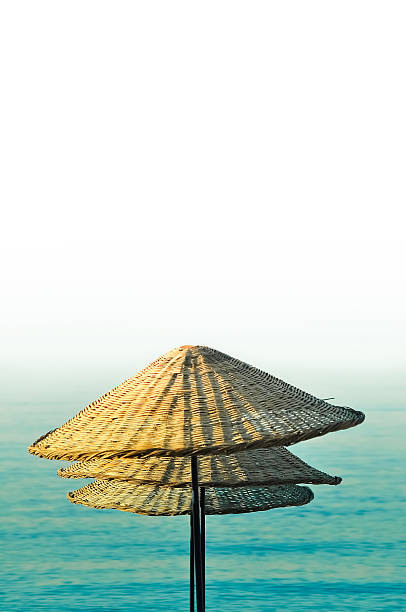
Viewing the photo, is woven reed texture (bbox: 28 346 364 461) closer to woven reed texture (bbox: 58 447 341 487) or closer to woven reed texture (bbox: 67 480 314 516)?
woven reed texture (bbox: 58 447 341 487)

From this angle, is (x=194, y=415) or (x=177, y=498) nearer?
(x=194, y=415)

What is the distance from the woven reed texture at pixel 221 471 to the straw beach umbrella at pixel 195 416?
42 centimetres

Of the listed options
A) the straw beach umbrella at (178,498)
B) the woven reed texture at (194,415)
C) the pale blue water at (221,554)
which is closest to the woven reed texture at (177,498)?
the straw beach umbrella at (178,498)

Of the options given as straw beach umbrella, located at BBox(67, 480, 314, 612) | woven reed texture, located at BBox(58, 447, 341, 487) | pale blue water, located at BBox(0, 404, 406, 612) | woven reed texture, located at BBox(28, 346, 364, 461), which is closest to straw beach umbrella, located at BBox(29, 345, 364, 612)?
woven reed texture, located at BBox(28, 346, 364, 461)

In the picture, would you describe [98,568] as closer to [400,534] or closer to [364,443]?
[400,534]

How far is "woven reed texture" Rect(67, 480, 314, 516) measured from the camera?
151 inches

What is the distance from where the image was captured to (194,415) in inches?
109

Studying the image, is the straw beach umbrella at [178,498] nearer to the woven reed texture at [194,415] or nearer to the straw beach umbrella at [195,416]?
the straw beach umbrella at [195,416]

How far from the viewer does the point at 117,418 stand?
9.41 feet

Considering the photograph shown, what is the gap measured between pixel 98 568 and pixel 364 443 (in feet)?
40.5

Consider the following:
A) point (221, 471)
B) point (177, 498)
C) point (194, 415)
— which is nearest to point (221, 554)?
point (177, 498)

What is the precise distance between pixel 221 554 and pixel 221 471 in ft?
31.5

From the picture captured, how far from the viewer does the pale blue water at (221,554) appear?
10508 mm

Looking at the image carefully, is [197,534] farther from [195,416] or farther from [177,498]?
[177,498]
